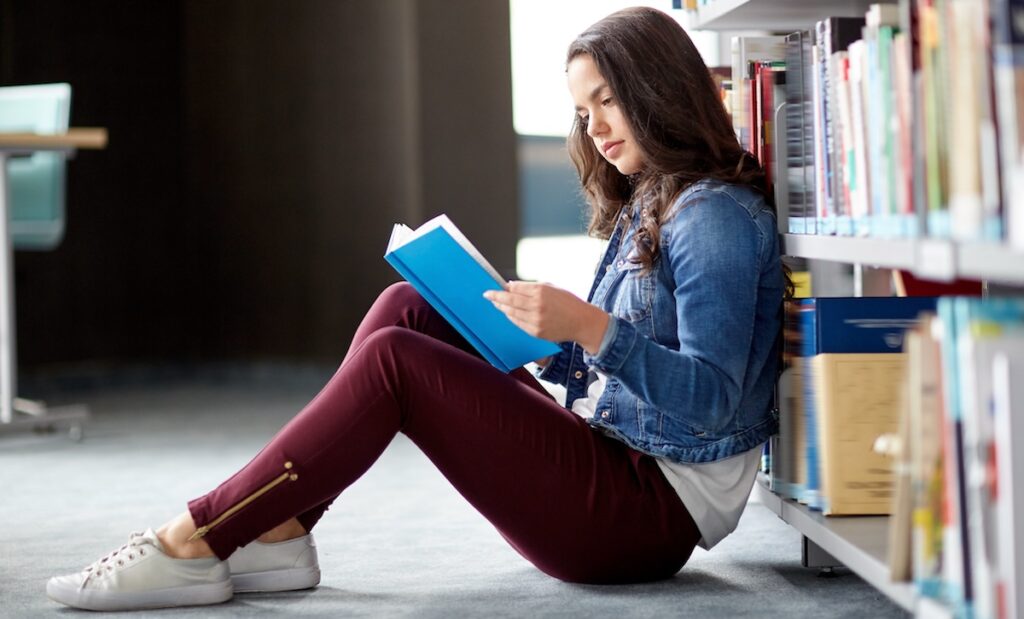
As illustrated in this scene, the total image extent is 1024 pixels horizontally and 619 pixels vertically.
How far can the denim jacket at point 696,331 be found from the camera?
1544 mm

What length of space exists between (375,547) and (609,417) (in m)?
0.62

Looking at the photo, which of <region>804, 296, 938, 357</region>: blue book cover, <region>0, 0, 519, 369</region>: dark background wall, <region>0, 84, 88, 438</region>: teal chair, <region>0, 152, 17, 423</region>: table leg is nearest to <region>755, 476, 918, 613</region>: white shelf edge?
<region>804, 296, 938, 357</region>: blue book cover

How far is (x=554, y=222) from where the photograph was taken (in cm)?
568

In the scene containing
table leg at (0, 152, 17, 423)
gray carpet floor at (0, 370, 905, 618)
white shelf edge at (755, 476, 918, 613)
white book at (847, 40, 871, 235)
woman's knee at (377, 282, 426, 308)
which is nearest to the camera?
white shelf edge at (755, 476, 918, 613)

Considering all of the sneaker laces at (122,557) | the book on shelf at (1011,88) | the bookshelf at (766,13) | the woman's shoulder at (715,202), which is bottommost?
Result: the sneaker laces at (122,557)

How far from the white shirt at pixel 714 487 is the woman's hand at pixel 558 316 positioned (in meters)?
0.25

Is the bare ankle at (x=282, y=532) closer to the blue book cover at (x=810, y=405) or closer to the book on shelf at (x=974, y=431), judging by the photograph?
the blue book cover at (x=810, y=405)

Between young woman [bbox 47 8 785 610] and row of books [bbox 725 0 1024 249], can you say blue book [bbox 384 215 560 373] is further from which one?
row of books [bbox 725 0 1024 249]

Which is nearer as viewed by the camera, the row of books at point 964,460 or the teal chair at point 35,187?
the row of books at point 964,460

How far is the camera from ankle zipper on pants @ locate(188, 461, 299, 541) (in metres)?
1.62

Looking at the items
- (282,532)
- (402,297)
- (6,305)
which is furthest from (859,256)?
(6,305)

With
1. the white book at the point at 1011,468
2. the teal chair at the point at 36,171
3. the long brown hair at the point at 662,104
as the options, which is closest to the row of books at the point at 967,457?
the white book at the point at 1011,468

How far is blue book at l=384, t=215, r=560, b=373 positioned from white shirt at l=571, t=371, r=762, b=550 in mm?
225

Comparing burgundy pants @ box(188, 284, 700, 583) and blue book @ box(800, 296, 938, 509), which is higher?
blue book @ box(800, 296, 938, 509)
